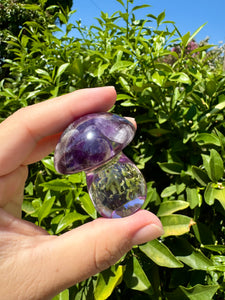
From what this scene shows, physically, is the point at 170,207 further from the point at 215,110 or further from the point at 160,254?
the point at 215,110

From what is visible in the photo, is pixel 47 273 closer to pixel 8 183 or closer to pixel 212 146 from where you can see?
pixel 8 183

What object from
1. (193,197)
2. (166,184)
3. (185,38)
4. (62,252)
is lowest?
(166,184)

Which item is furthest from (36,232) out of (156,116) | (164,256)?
(156,116)

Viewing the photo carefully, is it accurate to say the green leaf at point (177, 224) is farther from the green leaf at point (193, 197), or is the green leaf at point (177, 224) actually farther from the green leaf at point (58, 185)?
the green leaf at point (58, 185)

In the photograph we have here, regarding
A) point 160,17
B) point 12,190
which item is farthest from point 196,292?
point 160,17

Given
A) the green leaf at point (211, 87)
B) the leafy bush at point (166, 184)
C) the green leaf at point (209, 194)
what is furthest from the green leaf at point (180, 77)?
the green leaf at point (209, 194)

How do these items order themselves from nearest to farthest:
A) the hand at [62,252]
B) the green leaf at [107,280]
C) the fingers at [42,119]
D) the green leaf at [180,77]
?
the hand at [62,252], the fingers at [42,119], the green leaf at [107,280], the green leaf at [180,77]
